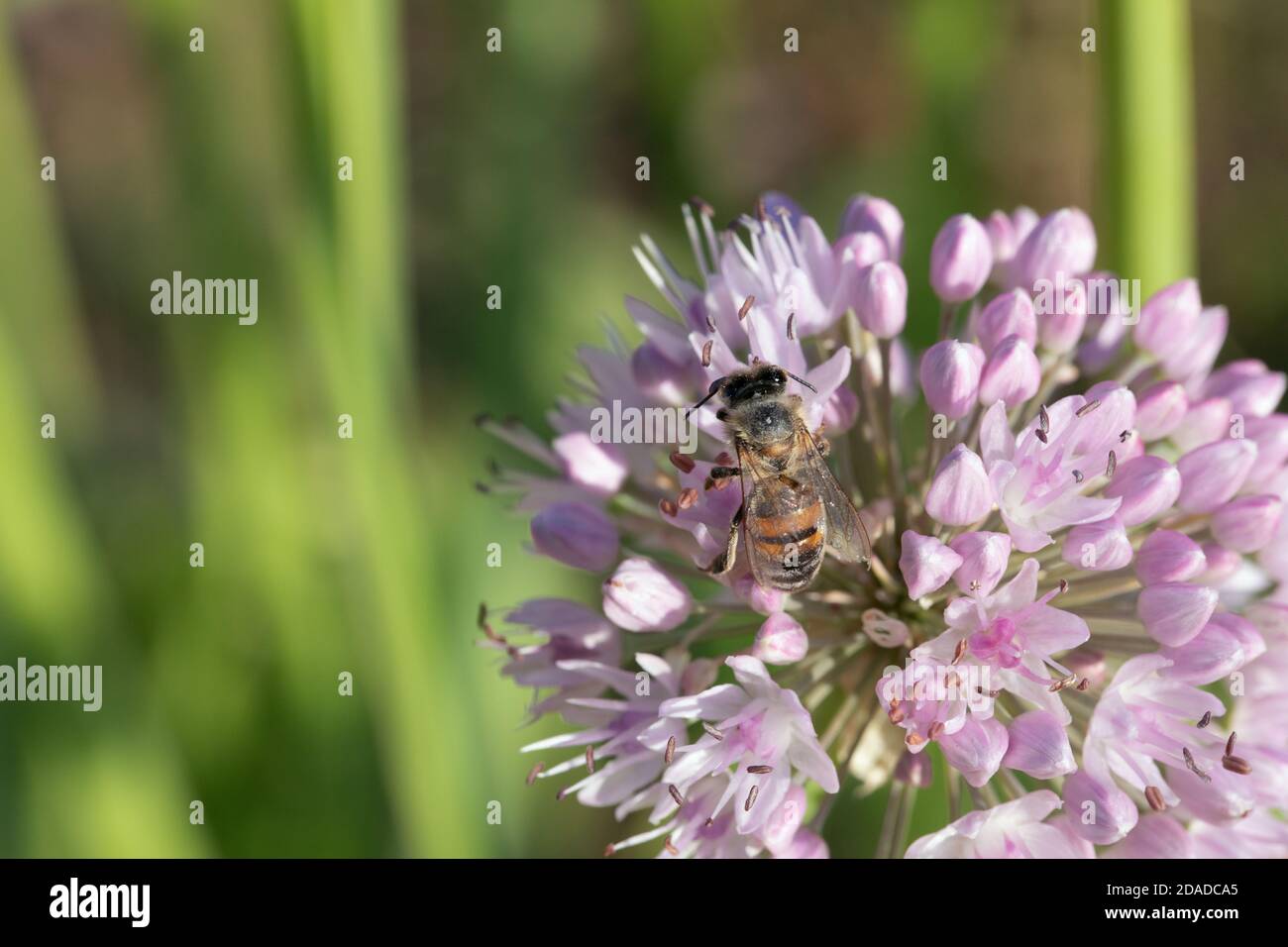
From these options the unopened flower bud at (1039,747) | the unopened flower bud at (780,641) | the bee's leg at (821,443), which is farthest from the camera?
the bee's leg at (821,443)

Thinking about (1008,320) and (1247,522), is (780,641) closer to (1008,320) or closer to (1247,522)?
(1008,320)

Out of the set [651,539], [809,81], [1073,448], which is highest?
[809,81]

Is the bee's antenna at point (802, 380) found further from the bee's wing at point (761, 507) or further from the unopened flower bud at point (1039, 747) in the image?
the unopened flower bud at point (1039, 747)

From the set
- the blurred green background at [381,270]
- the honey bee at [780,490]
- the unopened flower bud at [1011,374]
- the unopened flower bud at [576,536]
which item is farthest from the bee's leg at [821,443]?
the blurred green background at [381,270]

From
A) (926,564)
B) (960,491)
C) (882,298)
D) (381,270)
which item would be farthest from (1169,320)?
(381,270)

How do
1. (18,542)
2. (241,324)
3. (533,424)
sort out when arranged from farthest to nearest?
1. (533,424)
2. (241,324)
3. (18,542)

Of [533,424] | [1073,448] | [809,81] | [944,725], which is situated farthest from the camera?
[809,81]

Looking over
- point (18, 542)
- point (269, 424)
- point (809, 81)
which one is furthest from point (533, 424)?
point (809, 81)

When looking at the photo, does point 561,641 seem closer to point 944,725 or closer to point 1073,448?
point 944,725

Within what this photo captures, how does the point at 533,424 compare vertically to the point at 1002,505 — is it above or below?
above
